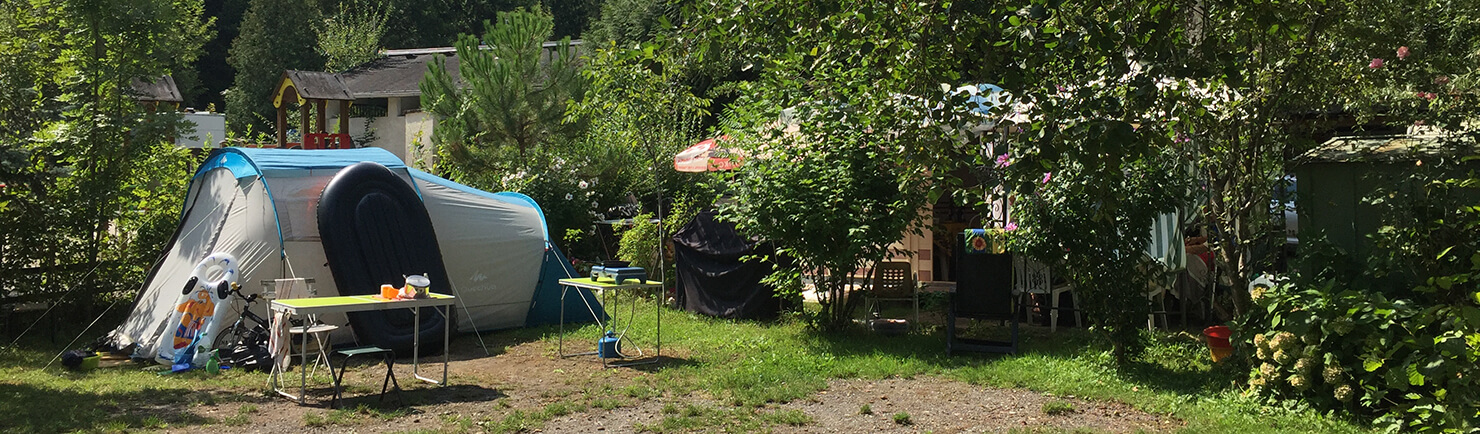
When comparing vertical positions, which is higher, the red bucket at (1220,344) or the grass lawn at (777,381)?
the red bucket at (1220,344)

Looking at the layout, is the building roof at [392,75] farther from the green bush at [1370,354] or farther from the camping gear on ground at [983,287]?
the green bush at [1370,354]

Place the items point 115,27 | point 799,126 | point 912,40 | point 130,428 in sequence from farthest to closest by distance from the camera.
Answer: point 115,27
point 799,126
point 130,428
point 912,40

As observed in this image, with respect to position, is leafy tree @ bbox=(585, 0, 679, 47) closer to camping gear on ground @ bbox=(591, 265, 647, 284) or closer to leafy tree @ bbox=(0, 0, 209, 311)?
leafy tree @ bbox=(0, 0, 209, 311)

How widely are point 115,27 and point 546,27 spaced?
7.84 m

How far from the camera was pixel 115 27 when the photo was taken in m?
9.76

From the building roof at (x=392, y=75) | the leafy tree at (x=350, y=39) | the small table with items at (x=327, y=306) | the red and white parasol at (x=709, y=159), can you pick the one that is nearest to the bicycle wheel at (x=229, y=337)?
the small table with items at (x=327, y=306)

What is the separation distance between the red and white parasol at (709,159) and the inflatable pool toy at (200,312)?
13.9ft

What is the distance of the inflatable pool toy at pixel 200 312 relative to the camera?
7.94 m

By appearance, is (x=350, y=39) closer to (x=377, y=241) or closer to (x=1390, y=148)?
(x=377, y=241)

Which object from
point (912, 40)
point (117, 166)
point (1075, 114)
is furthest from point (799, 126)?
point (117, 166)

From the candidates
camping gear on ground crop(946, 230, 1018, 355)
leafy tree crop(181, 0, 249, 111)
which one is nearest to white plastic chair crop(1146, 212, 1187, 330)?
camping gear on ground crop(946, 230, 1018, 355)

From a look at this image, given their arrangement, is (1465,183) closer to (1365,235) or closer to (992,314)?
(1365,235)

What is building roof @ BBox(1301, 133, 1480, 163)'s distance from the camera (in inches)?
Answer: 239

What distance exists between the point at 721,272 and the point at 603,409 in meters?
3.76
